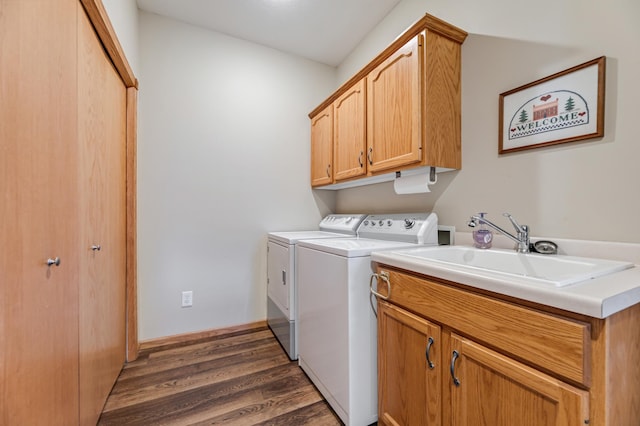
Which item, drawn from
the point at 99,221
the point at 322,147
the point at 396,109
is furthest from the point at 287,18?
the point at 99,221

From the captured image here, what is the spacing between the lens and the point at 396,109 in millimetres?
1616

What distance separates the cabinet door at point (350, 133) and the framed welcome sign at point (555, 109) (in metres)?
0.86

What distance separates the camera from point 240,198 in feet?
7.84

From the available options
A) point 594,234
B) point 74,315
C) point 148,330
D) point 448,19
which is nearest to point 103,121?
point 74,315

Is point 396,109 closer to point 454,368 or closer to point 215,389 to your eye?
point 454,368

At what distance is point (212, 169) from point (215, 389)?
1.61 metres

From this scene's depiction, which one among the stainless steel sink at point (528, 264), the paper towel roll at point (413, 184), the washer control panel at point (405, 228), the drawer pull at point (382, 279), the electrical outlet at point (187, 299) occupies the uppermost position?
the paper towel roll at point (413, 184)

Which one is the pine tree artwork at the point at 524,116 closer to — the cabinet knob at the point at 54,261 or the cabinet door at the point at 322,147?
the cabinet door at the point at 322,147

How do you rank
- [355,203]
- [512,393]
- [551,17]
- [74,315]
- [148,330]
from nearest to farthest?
[512,393] < [74,315] < [551,17] < [148,330] < [355,203]

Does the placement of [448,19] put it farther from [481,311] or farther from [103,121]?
[103,121]

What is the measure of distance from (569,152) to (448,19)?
3.51 ft

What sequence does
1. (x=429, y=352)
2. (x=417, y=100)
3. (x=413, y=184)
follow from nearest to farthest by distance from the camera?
(x=429, y=352) → (x=417, y=100) → (x=413, y=184)

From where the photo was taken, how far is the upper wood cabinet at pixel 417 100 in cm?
144

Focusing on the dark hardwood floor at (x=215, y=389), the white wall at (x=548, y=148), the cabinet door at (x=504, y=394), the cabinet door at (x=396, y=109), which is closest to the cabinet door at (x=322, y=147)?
the cabinet door at (x=396, y=109)
